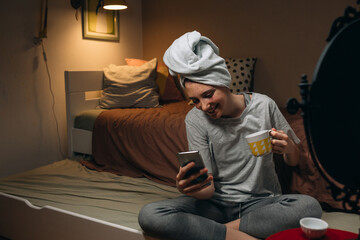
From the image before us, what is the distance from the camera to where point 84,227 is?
55.2 inches

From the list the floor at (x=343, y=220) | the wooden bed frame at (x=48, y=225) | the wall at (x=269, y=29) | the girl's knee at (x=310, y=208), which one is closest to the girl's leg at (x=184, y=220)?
the wooden bed frame at (x=48, y=225)

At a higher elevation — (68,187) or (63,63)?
(63,63)

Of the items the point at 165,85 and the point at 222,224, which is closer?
the point at 222,224

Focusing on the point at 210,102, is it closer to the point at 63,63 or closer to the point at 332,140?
the point at 332,140

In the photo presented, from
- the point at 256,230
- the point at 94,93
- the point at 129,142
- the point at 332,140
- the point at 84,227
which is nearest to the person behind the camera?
the point at 332,140

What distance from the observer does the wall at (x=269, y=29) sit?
8.64 ft

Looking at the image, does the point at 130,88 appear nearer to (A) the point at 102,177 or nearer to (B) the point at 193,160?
(A) the point at 102,177

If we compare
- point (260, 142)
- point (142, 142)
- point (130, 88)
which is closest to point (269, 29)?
point (130, 88)

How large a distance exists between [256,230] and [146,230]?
37 cm

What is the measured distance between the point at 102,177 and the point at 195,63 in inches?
43.2

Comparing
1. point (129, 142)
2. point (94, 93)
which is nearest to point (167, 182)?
point (129, 142)

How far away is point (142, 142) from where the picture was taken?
6.53 ft

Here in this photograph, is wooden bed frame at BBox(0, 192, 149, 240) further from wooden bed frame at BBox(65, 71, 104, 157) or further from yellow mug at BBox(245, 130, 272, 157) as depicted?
wooden bed frame at BBox(65, 71, 104, 157)

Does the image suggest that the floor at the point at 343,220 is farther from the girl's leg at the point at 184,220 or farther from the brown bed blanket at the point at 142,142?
the girl's leg at the point at 184,220
